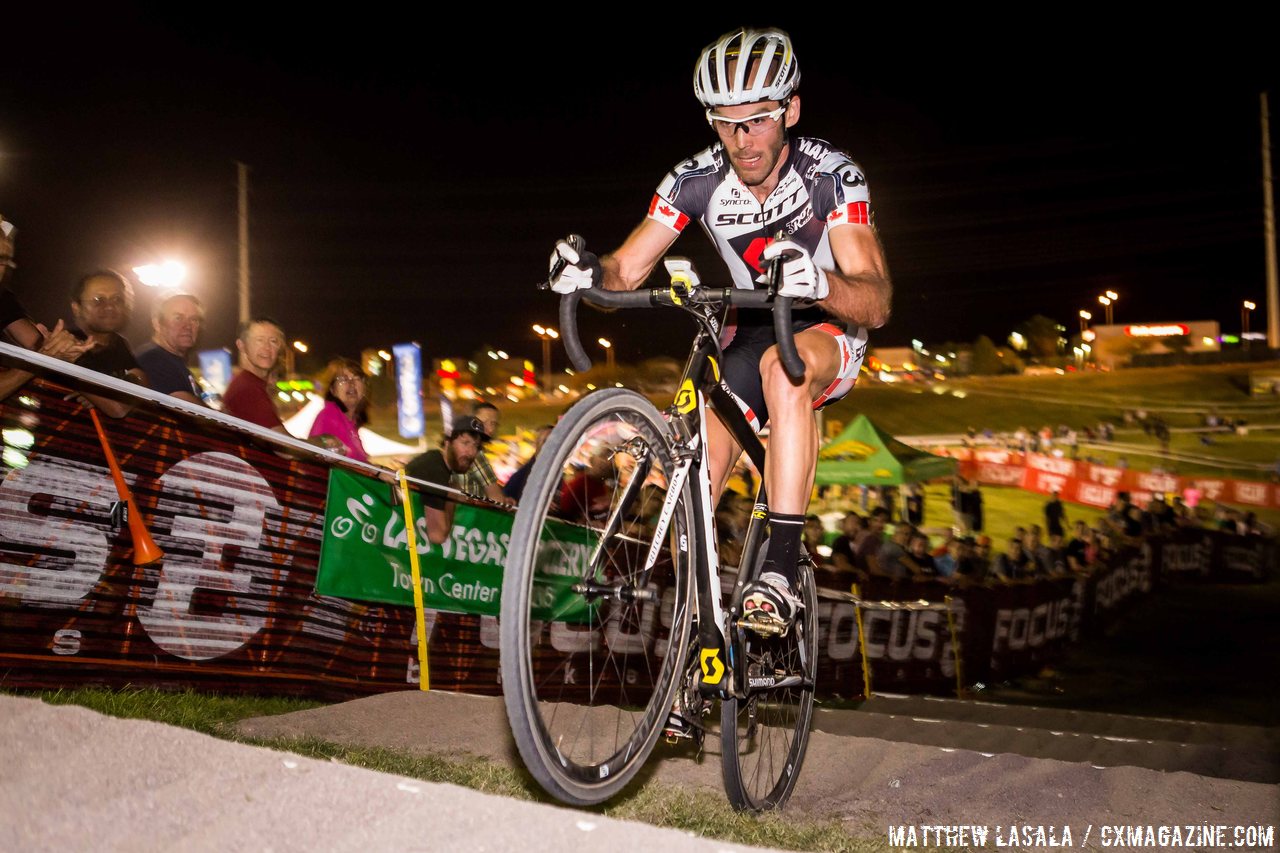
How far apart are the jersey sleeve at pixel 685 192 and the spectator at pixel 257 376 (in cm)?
340


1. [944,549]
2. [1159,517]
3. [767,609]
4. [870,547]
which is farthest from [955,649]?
[1159,517]

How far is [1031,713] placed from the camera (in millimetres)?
11258

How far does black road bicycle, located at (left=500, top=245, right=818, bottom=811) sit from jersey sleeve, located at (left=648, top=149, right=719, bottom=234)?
745 mm

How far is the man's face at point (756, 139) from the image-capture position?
4004 millimetres

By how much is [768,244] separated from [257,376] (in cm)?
435

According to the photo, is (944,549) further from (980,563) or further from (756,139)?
(756,139)

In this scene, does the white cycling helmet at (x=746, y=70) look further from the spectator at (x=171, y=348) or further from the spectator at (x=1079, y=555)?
the spectator at (x=1079, y=555)

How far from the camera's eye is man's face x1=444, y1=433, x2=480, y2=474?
8.01 metres

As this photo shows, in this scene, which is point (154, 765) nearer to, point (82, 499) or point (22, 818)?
point (22, 818)

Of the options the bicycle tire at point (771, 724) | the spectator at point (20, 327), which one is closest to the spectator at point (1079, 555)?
the bicycle tire at point (771, 724)

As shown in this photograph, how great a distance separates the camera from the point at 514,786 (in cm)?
409

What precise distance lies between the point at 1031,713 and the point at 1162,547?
62.8 feet

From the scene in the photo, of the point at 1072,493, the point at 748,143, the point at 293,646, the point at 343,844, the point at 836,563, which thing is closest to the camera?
the point at 343,844

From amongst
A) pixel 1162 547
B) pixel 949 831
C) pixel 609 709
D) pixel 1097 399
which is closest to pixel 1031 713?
pixel 949 831
